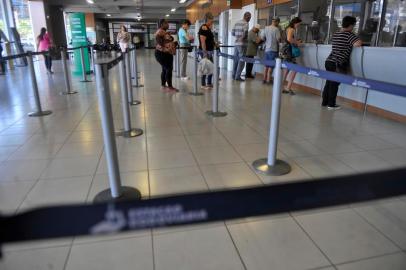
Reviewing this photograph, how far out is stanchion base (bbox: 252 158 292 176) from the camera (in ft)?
8.91

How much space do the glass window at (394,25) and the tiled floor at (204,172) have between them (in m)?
1.21

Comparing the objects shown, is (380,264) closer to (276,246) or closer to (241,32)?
(276,246)

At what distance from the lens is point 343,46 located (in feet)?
15.5

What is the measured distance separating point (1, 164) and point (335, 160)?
128 inches

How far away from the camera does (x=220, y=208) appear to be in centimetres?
81

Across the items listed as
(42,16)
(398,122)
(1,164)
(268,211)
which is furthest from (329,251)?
(42,16)

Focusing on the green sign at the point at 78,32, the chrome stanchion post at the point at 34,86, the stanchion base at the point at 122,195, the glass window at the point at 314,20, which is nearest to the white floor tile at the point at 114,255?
the stanchion base at the point at 122,195

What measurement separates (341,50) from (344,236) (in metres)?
3.68

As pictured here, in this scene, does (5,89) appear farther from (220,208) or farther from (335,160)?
(220,208)

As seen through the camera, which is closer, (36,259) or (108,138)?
(36,259)

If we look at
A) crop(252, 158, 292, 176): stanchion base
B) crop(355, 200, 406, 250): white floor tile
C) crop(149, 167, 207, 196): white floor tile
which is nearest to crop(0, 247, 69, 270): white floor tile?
crop(149, 167, 207, 196): white floor tile

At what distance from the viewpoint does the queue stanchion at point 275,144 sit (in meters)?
2.54

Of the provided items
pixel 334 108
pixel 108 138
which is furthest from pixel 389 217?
pixel 334 108

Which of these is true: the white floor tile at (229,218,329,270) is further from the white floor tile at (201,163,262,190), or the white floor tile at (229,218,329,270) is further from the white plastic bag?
the white plastic bag
